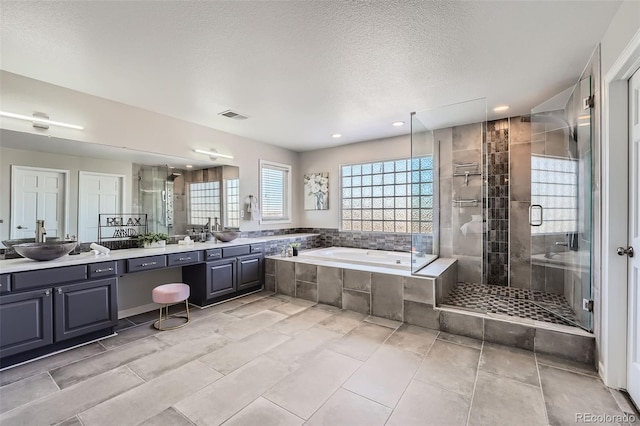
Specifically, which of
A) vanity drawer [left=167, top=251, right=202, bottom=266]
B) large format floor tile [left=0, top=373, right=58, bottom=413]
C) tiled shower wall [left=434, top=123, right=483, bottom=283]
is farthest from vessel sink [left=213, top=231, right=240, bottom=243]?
tiled shower wall [left=434, top=123, right=483, bottom=283]

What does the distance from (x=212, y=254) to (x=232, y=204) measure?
1.15m

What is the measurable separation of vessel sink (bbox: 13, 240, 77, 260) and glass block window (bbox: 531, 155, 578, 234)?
4930 millimetres

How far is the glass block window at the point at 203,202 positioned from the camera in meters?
4.20

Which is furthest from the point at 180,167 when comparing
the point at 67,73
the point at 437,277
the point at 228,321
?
the point at 437,277

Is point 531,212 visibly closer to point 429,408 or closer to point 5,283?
point 429,408

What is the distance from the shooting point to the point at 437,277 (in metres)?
3.08

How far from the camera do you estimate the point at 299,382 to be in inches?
80.7

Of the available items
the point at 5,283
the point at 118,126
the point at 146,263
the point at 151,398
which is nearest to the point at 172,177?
the point at 118,126

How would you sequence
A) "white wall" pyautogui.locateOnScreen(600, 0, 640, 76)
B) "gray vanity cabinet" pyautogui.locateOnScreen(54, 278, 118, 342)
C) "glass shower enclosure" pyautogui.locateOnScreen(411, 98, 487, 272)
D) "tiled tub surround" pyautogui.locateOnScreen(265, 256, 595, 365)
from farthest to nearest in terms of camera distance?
"glass shower enclosure" pyautogui.locateOnScreen(411, 98, 487, 272) → "gray vanity cabinet" pyautogui.locateOnScreen(54, 278, 118, 342) → "tiled tub surround" pyautogui.locateOnScreen(265, 256, 595, 365) → "white wall" pyautogui.locateOnScreen(600, 0, 640, 76)

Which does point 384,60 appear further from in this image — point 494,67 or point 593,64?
point 593,64

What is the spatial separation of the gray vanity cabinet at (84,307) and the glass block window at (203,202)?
60.8 inches

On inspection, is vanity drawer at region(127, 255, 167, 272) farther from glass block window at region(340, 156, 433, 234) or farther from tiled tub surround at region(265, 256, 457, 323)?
glass block window at region(340, 156, 433, 234)

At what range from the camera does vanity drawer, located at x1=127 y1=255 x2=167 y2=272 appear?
2.99 m
